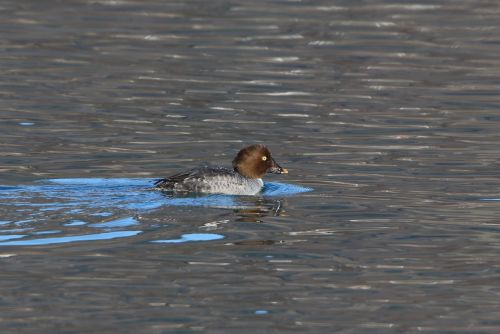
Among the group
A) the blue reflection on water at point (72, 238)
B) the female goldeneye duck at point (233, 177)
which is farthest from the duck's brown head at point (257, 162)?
the blue reflection on water at point (72, 238)

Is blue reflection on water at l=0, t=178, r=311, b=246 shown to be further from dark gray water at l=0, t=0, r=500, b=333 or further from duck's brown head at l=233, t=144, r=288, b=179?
duck's brown head at l=233, t=144, r=288, b=179

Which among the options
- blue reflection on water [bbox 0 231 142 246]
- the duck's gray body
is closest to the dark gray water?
blue reflection on water [bbox 0 231 142 246]

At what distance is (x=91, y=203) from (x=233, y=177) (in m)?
1.85

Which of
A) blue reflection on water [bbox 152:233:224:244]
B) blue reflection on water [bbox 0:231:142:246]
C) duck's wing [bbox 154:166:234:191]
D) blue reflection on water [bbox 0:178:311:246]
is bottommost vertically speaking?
blue reflection on water [bbox 152:233:224:244]

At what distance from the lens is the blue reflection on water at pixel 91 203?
1157cm

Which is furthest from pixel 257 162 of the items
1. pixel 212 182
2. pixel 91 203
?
pixel 91 203

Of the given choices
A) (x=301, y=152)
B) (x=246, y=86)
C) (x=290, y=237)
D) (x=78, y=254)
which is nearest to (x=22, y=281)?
(x=78, y=254)

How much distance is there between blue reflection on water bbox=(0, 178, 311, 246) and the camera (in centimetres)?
1157

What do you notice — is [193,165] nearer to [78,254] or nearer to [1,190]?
[1,190]

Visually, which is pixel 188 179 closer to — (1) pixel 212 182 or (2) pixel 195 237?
(1) pixel 212 182

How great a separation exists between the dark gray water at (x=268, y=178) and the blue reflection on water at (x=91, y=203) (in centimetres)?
4

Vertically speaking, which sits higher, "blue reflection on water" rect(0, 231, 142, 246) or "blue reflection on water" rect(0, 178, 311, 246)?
"blue reflection on water" rect(0, 178, 311, 246)

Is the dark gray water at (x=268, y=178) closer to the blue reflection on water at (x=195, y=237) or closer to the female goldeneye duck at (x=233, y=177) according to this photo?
the blue reflection on water at (x=195, y=237)

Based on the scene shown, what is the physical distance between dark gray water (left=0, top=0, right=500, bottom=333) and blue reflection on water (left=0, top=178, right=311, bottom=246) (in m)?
0.04
